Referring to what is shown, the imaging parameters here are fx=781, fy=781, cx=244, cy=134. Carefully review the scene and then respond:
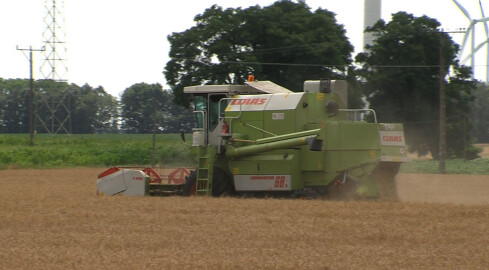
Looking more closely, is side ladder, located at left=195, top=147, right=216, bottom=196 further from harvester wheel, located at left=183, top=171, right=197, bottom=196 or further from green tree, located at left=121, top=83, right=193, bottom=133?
green tree, located at left=121, top=83, right=193, bottom=133

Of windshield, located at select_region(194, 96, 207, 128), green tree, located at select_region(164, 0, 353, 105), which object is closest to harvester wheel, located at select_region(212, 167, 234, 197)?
windshield, located at select_region(194, 96, 207, 128)

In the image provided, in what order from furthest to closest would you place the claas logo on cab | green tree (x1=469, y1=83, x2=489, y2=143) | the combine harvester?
green tree (x1=469, y1=83, x2=489, y2=143) → the claas logo on cab → the combine harvester

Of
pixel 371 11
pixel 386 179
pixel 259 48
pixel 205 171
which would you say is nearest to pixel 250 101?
pixel 205 171

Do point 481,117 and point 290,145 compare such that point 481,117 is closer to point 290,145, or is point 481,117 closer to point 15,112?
point 15,112

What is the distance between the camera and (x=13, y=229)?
42.0 ft

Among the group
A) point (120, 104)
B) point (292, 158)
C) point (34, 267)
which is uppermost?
point (120, 104)

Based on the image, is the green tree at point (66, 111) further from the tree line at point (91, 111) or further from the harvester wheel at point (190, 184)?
the harvester wheel at point (190, 184)

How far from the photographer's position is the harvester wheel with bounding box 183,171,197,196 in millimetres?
18594

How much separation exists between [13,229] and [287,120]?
709 centimetres

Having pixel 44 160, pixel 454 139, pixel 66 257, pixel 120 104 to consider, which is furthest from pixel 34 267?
pixel 120 104

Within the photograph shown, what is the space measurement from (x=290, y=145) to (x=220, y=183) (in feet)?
7.01

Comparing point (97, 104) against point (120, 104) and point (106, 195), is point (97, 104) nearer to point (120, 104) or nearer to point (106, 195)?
point (120, 104)

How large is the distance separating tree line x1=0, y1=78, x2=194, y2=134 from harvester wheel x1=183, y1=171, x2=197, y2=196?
220 ft

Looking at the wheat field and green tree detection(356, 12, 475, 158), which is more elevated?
green tree detection(356, 12, 475, 158)
